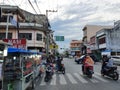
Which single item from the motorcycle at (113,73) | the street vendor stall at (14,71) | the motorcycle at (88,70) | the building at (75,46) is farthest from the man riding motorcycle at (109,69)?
the building at (75,46)

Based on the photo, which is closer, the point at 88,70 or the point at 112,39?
the point at 88,70

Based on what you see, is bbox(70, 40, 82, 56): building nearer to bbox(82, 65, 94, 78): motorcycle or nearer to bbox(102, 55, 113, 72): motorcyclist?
bbox(82, 65, 94, 78): motorcycle

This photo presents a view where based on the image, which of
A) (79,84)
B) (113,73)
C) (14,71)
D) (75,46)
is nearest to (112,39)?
(113,73)

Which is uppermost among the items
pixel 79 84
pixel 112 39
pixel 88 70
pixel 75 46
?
pixel 75 46

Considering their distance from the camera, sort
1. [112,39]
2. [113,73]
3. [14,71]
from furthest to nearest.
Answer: [112,39], [113,73], [14,71]

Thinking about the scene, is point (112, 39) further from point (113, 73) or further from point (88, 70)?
point (113, 73)

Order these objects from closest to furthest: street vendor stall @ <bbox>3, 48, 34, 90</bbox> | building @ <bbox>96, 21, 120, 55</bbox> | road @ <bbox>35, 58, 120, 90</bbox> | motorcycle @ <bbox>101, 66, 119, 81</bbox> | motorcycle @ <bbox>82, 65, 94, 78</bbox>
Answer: street vendor stall @ <bbox>3, 48, 34, 90</bbox> < road @ <bbox>35, 58, 120, 90</bbox> < motorcycle @ <bbox>101, 66, 119, 81</bbox> < motorcycle @ <bbox>82, 65, 94, 78</bbox> < building @ <bbox>96, 21, 120, 55</bbox>

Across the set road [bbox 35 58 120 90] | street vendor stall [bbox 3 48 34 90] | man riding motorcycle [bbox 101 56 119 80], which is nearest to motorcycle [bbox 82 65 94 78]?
man riding motorcycle [bbox 101 56 119 80]

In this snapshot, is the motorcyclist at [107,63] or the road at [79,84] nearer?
the road at [79,84]

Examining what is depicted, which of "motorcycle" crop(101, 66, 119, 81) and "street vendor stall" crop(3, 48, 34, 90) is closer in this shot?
"street vendor stall" crop(3, 48, 34, 90)

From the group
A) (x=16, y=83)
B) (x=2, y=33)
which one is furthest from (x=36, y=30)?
(x=16, y=83)

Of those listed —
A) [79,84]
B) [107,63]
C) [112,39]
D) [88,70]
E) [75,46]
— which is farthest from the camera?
[75,46]

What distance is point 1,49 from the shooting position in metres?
10.9

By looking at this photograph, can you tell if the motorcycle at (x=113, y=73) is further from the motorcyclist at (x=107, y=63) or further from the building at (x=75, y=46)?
the building at (x=75, y=46)
